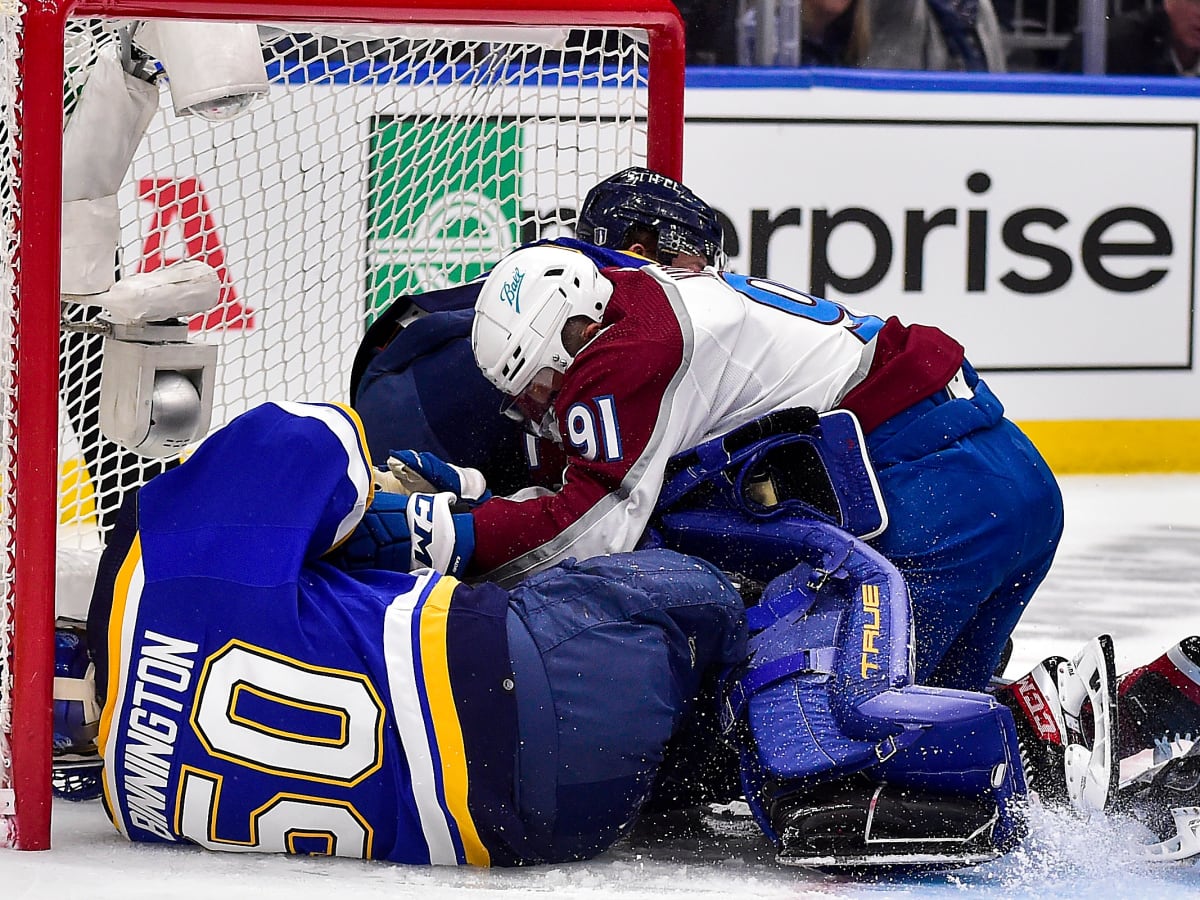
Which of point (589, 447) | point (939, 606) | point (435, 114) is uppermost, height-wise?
point (435, 114)

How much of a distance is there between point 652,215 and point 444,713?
112cm

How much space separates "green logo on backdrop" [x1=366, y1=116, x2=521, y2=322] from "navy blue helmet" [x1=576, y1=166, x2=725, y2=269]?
0.50 m

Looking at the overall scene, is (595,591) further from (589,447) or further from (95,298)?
(95,298)

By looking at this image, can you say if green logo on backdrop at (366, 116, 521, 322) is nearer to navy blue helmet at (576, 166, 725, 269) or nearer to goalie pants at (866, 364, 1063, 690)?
navy blue helmet at (576, 166, 725, 269)

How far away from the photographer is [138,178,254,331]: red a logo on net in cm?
323

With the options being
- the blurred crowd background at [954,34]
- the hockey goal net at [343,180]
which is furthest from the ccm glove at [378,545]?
the blurred crowd background at [954,34]

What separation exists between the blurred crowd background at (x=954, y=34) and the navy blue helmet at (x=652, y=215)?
7.51ft

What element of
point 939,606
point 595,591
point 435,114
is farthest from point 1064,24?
point 595,591

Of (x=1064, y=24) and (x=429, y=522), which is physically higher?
(x=1064, y=24)

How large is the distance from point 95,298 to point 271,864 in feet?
3.16

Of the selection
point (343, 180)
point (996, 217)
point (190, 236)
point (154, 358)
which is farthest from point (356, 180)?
point (996, 217)

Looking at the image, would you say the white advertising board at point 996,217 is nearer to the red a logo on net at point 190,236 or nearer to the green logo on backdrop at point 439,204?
the green logo on backdrop at point 439,204

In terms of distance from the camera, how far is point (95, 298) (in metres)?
2.58

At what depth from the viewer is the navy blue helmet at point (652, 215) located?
2.80 meters
